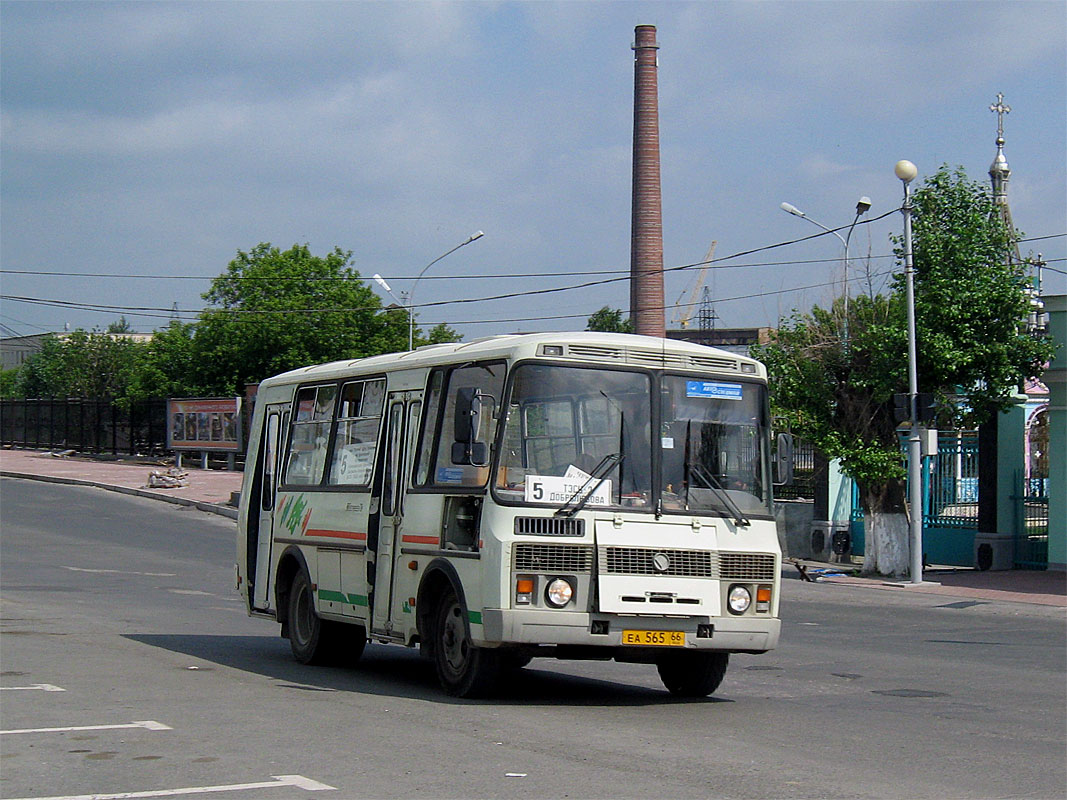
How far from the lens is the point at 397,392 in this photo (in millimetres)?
11898

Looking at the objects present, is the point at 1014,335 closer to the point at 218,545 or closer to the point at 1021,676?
the point at 1021,676

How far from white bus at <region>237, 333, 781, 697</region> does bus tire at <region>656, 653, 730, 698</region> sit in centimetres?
1

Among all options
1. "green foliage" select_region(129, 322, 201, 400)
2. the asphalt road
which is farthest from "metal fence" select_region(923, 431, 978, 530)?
"green foliage" select_region(129, 322, 201, 400)

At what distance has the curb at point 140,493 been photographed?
37.6m

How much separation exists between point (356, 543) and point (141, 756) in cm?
445

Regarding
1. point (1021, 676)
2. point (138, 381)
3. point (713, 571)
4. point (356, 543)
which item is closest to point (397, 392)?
point (356, 543)

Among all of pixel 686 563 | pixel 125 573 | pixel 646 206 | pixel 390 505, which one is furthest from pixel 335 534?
pixel 646 206

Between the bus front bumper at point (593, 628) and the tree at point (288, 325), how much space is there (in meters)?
54.9

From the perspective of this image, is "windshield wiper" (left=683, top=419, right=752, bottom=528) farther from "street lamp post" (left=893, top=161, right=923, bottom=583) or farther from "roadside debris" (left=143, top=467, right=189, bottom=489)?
"roadside debris" (left=143, top=467, right=189, bottom=489)

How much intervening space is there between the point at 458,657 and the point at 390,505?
5.56ft

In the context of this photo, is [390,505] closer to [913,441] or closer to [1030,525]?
[913,441]

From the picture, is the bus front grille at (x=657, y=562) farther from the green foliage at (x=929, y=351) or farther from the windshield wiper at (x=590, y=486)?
the green foliage at (x=929, y=351)

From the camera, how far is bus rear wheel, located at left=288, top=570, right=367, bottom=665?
1283 centimetres

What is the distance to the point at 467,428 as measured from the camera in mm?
9797
